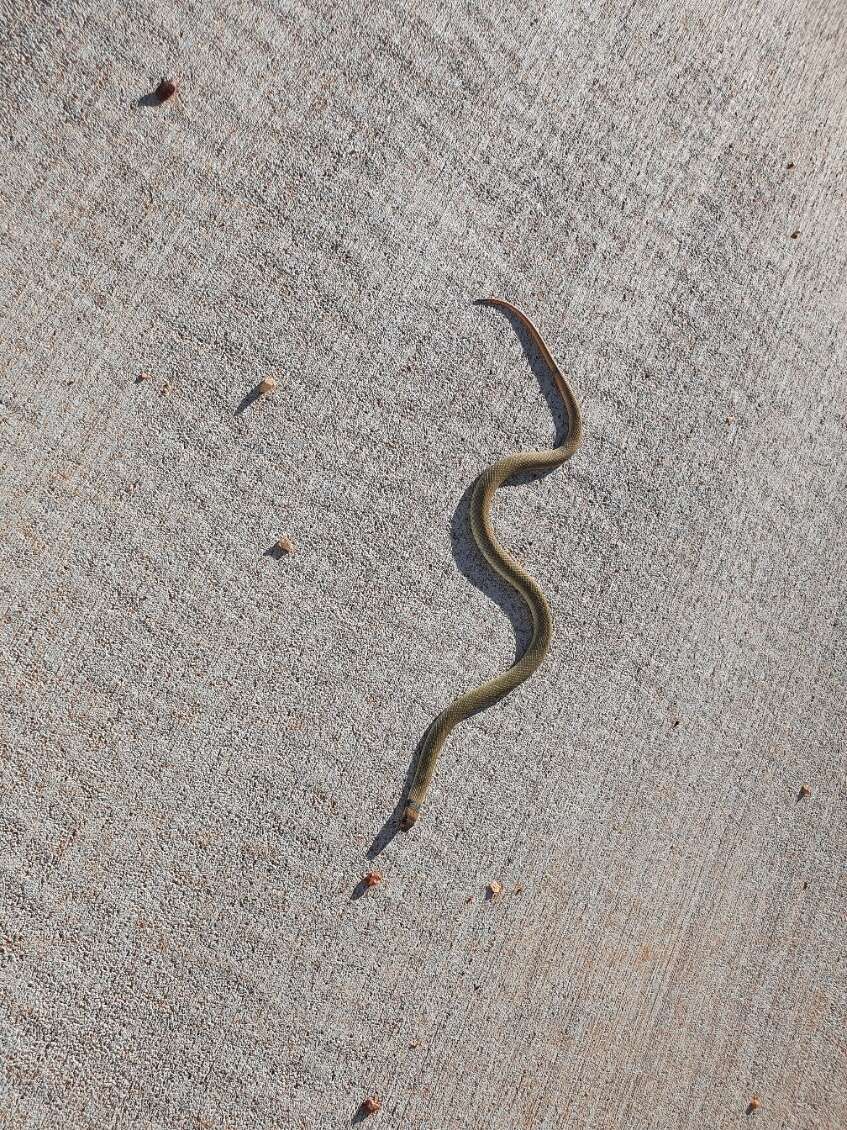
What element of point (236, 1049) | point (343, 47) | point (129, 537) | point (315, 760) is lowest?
point (236, 1049)

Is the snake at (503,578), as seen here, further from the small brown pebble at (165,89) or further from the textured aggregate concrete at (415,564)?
the small brown pebble at (165,89)

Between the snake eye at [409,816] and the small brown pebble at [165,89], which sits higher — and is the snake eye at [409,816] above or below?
below

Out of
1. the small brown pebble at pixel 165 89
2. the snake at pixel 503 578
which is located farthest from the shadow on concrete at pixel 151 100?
the snake at pixel 503 578

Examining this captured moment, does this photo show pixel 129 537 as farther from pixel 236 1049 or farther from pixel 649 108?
pixel 649 108

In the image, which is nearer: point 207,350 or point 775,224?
point 207,350

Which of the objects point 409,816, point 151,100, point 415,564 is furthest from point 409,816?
point 151,100

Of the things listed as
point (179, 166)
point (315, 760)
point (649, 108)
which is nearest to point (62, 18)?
point (179, 166)
